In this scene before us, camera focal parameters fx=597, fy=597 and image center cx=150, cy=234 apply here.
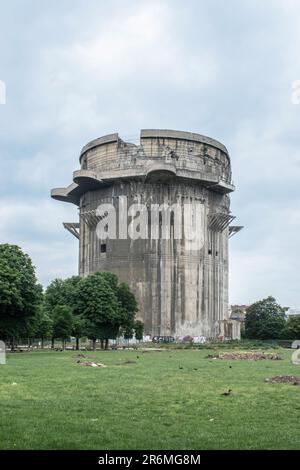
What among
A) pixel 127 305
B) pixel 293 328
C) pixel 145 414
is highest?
pixel 127 305

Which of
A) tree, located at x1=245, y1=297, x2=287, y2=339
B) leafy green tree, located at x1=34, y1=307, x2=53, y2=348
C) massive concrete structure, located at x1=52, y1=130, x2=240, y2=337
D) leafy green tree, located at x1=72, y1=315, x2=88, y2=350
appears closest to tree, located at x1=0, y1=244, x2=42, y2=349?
leafy green tree, located at x1=34, y1=307, x2=53, y2=348

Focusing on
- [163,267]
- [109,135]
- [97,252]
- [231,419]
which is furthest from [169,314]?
[231,419]

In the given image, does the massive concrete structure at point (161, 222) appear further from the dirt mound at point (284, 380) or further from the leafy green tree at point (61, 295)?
the dirt mound at point (284, 380)

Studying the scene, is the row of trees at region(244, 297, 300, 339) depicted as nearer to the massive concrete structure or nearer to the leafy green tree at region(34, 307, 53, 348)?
the massive concrete structure

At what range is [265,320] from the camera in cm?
10400

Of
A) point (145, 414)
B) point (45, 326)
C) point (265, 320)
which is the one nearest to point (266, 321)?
point (265, 320)

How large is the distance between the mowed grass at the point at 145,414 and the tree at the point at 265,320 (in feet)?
274

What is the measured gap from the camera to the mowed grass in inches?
418

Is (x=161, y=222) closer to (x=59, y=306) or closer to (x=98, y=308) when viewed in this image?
→ (x=98, y=308)

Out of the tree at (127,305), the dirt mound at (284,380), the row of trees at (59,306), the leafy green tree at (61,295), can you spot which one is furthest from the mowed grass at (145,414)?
the tree at (127,305)

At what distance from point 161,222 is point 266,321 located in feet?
93.0

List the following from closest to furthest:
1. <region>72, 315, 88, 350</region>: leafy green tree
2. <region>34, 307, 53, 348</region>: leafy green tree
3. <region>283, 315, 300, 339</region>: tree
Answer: <region>34, 307, 53, 348</region>: leafy green tree
<region>72, 315, 88, 350</region>: leafy green tree
<region>283, 315, 300, 339</region>: tree
